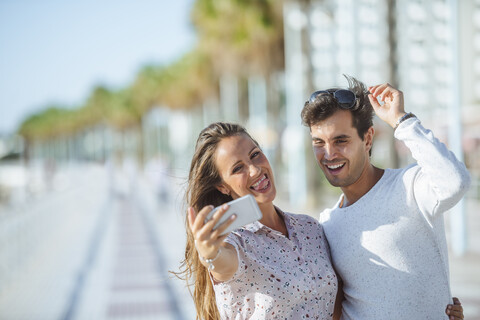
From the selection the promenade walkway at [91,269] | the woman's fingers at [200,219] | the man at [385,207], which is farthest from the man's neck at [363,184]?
the promenade walkway at [91,269]

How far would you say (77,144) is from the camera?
114500 mm

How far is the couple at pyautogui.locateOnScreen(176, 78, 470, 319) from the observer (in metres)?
1.91

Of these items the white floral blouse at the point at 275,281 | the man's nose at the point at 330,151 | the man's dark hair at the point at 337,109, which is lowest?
the white floral blouse at the point at 275,281

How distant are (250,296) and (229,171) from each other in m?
0.48

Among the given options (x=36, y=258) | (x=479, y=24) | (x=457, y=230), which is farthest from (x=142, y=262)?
(x=479, y=24)

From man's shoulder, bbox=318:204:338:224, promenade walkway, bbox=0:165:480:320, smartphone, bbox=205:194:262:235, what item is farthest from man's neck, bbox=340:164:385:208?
promenade walkway, bbox=0:165:480:320

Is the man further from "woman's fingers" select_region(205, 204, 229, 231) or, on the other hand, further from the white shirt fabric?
"woman's fingers" select_region(205, 204, 229, 231)

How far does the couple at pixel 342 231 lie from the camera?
1.91 m

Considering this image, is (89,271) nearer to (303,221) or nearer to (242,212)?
(303,221)

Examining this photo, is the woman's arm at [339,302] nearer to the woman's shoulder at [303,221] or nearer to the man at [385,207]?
the man at [385,207]

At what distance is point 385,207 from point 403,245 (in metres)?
0.15

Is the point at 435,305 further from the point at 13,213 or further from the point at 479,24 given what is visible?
the point at 479,24

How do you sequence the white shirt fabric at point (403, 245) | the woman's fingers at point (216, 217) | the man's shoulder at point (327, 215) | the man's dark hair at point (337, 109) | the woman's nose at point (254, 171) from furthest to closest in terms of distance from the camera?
the man's shoulder at point (327, 215)
the man's dark hair at point (337, 109)
the woman's nose at point (254, 171)
the white shirt fabric at point (403, 245)
the woman's fingers at point (216, 217)

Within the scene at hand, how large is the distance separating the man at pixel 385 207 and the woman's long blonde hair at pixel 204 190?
0.38 m
